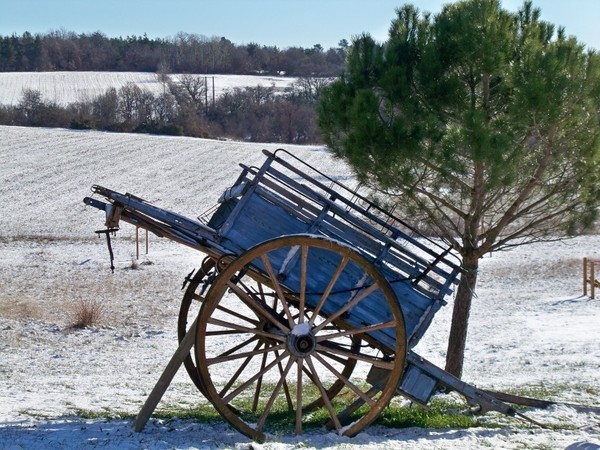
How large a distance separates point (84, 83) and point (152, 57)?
2439cm

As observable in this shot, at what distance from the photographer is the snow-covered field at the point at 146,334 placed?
327 inches

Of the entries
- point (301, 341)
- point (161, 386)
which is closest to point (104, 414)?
point (161, 386)

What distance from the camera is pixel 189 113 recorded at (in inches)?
2948

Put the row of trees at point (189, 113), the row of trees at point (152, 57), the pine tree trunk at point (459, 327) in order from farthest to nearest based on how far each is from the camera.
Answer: the row of trees at point (152, 57) → the row of trees at point (189, 113) → the pine tree trunk at point (459, 327)

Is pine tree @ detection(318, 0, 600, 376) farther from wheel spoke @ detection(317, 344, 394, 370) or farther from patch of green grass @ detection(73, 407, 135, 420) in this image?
patch of green grass @ detection(73, 407, 135, 420)

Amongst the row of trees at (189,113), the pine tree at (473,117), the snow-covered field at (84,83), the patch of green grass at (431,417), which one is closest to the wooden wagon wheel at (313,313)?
the patch of green grass at (431,417)

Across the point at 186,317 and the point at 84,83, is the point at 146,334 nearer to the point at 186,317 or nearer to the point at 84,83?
the point at 186,317

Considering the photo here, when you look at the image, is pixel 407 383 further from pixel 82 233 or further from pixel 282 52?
pixel 282 52

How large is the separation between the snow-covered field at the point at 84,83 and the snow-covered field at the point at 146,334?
41.8 m

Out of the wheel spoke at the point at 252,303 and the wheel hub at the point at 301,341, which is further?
the wheel hub at the point at 301,341

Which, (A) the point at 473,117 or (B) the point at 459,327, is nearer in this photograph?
(A) the point at 473,117

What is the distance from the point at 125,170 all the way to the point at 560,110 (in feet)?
129

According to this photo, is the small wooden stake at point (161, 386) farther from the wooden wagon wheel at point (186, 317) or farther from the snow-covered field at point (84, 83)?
the snow-covered field at point (84, 83)

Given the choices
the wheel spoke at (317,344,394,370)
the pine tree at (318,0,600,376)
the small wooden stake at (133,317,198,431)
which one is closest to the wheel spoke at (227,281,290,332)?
the wheel spoke at (317,344,394,370)
